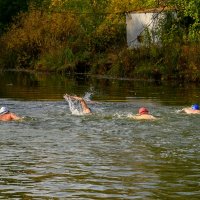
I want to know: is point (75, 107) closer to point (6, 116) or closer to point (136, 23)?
point (6, 116)

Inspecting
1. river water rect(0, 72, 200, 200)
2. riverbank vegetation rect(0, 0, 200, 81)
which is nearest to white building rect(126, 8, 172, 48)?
riverbank vegetation rect(0, 0, 200, 81)

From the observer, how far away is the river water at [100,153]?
15180 millimetres

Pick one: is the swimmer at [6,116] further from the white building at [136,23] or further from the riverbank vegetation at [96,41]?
the white building at [136,23]

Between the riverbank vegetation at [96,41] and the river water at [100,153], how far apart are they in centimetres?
1488

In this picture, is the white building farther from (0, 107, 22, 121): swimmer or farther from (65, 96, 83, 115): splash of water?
(0, 107, 22, 121): swimmer

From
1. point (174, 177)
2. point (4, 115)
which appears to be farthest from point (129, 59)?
point (174, 177)

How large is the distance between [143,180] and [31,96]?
25.2m

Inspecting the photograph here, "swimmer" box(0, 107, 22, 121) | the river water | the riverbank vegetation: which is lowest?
the river water

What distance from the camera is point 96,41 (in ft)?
234

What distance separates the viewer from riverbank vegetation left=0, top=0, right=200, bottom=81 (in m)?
52.5

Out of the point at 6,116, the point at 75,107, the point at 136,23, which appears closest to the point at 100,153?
the point at 6,116

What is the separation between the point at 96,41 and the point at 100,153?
51.9 meters

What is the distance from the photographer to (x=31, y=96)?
40750mm

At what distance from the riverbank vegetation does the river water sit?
48.8ft
